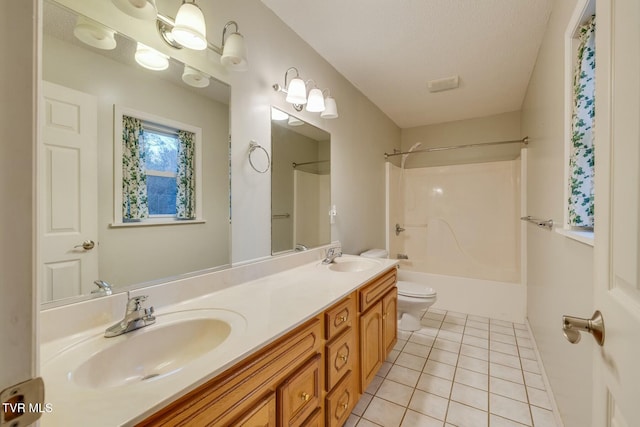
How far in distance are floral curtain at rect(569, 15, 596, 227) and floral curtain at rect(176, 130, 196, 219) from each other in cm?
165

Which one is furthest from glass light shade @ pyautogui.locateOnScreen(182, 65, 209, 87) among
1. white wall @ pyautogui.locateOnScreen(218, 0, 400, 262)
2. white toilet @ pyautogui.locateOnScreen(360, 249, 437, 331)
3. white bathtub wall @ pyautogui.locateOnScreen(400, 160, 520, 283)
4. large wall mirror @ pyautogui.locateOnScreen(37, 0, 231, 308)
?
white bathtub wall @ pyautogui.locateOnScreen(400, 160, 520, 283)

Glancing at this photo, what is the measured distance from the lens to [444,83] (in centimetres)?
245

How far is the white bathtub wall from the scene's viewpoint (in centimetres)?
313

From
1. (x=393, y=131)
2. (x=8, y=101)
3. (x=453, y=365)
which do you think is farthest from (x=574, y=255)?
(x=393, y=131)

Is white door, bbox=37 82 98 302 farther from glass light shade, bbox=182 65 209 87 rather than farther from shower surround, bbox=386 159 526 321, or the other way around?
shower surround, bbox=386 159 526 321

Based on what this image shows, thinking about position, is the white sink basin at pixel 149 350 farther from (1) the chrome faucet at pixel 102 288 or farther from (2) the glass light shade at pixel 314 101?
(2) the glass light shade at pixel 314 101

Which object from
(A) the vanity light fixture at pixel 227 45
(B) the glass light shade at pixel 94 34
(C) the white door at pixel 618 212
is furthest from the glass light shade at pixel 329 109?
(C) the white door at pixel 618 212

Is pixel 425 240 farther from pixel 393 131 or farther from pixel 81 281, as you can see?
pixel 81 281

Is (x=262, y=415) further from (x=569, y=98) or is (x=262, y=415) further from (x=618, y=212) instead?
(x=569, y=98)

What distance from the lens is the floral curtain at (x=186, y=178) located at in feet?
3.80

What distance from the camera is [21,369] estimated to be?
1.06 ft

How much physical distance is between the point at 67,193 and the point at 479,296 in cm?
343

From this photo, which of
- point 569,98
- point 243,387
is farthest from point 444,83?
point 243,387

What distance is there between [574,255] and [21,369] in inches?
66.4
